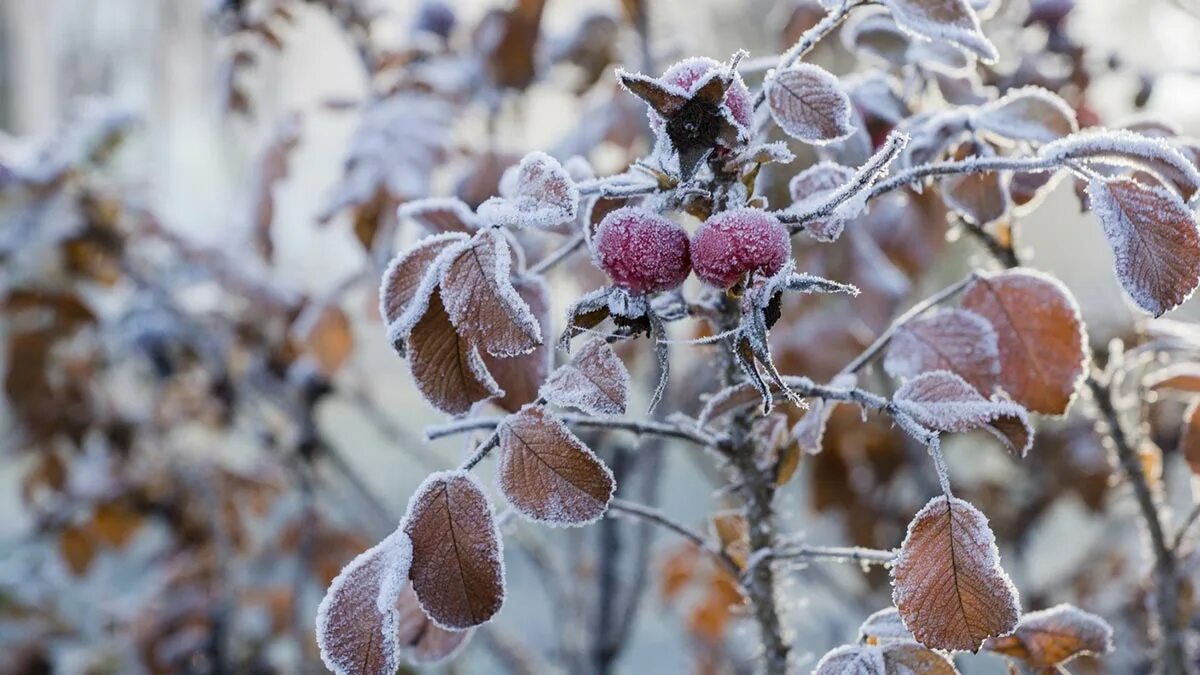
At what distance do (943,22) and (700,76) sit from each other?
0.51ft

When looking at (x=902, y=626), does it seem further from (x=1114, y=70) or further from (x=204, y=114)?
(x=204, y=114)

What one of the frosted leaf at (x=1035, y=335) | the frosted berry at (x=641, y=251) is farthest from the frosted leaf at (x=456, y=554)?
the frosted leaf at (x=1035, y=335)

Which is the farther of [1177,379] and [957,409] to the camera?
[1177,379]

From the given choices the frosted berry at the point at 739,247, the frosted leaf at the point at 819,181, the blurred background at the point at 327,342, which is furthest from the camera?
the blurred background at the point at 327,342

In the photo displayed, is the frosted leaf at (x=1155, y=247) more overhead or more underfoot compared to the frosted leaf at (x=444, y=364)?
more overhead

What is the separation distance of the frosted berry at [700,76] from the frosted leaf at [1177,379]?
0.38 m

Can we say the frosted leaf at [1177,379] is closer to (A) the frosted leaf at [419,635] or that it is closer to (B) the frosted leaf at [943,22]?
(B) the frosted leaf at [943,22]

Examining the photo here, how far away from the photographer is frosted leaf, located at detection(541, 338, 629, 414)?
1.49 feet

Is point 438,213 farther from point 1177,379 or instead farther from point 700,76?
point 1177,379

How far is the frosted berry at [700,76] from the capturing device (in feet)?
1.56

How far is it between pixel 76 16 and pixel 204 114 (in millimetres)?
1584

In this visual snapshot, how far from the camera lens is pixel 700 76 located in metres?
0.47

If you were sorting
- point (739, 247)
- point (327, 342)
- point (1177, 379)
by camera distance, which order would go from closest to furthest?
point (739, 247), point (1177, 379), point (327, 342)

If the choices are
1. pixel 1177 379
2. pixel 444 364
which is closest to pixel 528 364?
pixel 444 364
